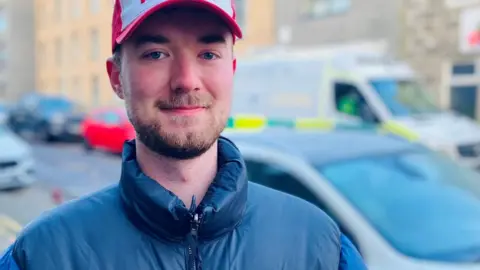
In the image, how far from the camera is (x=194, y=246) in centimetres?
146

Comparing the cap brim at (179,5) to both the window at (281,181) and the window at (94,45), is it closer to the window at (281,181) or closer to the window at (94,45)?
the window at (281,181)

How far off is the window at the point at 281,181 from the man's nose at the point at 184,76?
6.34 feet

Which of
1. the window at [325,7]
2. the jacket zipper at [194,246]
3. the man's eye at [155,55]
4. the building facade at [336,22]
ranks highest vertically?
the window at [325,7]

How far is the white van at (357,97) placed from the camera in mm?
10055

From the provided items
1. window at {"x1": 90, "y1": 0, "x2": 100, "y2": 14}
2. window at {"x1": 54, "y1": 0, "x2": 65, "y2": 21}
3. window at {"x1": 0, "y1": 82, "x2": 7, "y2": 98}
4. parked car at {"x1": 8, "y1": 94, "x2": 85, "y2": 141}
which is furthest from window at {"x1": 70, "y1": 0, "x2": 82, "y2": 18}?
parked car at {"x1": 8, "y1": 94, "x2": 85, "y2": 141}

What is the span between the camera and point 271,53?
13.0m

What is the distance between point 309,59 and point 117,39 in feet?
32.5

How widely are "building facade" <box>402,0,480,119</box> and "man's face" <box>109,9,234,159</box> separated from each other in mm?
14478

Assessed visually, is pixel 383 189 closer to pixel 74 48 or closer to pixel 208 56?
pixel 208 56

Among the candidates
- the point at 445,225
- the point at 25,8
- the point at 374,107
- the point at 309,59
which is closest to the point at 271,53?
the point at 309,59

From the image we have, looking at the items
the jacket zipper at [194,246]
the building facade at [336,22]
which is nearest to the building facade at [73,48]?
the building facade at [336,22]

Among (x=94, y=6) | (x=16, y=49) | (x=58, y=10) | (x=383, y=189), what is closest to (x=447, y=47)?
(x=383, y=189)

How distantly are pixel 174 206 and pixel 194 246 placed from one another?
0.10 meters

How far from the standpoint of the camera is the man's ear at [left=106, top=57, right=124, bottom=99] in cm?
164
